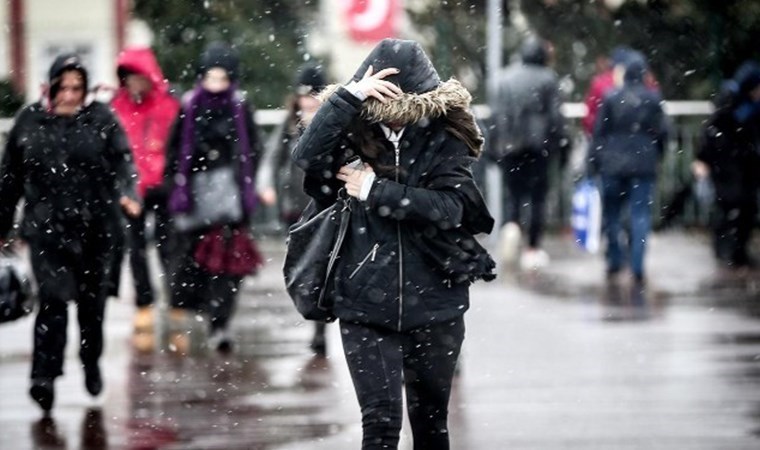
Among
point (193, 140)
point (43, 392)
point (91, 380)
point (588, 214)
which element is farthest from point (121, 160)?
point (588, 214)

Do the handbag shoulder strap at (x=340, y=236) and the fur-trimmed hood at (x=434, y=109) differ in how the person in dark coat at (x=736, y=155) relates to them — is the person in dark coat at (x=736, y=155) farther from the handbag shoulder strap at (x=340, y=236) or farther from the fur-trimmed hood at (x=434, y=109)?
the handbag shoulder strap at (x=340, y=236)

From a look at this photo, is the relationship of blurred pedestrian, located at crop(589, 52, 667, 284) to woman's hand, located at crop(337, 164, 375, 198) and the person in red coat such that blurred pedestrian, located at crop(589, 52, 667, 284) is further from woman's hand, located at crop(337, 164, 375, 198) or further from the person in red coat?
woman's hand, located at crop(337, 164, 375, 198)

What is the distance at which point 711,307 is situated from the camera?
1397 cm

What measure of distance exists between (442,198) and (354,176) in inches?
12.5

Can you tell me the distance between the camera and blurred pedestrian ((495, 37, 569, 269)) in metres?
16.9

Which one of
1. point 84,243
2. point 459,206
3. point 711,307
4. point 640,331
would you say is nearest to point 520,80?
point 711,307

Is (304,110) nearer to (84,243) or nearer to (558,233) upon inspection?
(84,243)

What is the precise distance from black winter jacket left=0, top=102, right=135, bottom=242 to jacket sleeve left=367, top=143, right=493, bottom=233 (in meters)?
3.25

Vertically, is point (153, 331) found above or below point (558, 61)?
below

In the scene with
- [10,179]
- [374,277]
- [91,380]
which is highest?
[10,179]

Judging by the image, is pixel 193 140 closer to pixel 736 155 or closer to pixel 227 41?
pixel 736 155

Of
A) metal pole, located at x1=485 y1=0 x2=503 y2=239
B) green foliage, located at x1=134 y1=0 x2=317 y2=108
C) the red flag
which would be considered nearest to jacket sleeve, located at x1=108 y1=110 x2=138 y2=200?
the red flag

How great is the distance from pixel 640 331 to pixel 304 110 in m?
2.93

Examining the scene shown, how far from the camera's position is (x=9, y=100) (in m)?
20.9
